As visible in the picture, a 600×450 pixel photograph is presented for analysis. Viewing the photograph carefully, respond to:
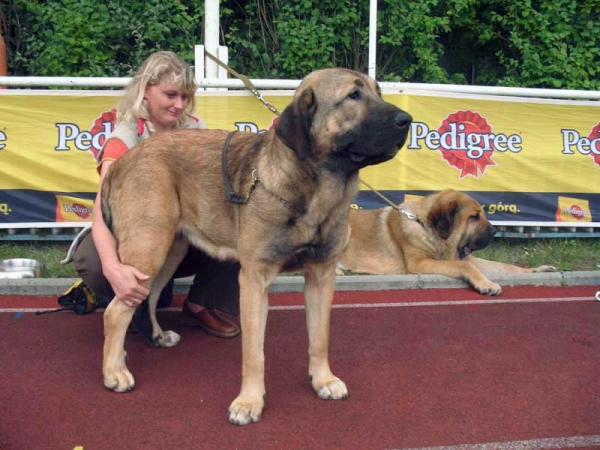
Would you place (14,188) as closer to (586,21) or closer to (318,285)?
(318,285)

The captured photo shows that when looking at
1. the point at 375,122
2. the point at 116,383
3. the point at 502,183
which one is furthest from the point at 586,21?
the point at 116,383

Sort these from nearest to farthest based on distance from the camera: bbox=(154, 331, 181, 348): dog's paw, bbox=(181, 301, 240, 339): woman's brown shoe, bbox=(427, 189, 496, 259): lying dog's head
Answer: bbox=(154, 331, 181, 348): dog's paw < bbox=(181, 301, 240, 339): woman's brown shoe < bbox=(427, 189, 496, 259): lying dog's head

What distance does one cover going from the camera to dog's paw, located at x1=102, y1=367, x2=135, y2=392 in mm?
3842

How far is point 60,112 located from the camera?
7.06 m

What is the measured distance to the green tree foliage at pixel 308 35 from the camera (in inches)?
415

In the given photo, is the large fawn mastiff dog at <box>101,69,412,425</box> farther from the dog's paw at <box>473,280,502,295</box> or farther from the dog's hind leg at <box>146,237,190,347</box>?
the dog's paw at <box>473,280,502,295</box>

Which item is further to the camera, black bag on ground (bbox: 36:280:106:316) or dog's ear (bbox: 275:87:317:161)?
black bag on ground (bbox: 36:280:106:316)

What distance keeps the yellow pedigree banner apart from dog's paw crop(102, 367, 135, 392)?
359 cm

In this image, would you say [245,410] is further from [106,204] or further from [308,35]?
[308,35]

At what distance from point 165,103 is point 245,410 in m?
2.15

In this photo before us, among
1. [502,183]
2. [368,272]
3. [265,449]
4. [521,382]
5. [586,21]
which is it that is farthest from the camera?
[586,21]

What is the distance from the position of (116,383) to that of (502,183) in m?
5.32

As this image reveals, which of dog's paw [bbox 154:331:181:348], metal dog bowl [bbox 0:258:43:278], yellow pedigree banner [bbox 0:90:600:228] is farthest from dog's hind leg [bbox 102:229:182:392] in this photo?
yellow pedigree banner [bbox 0:90:600:228]

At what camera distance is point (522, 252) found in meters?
7.71
